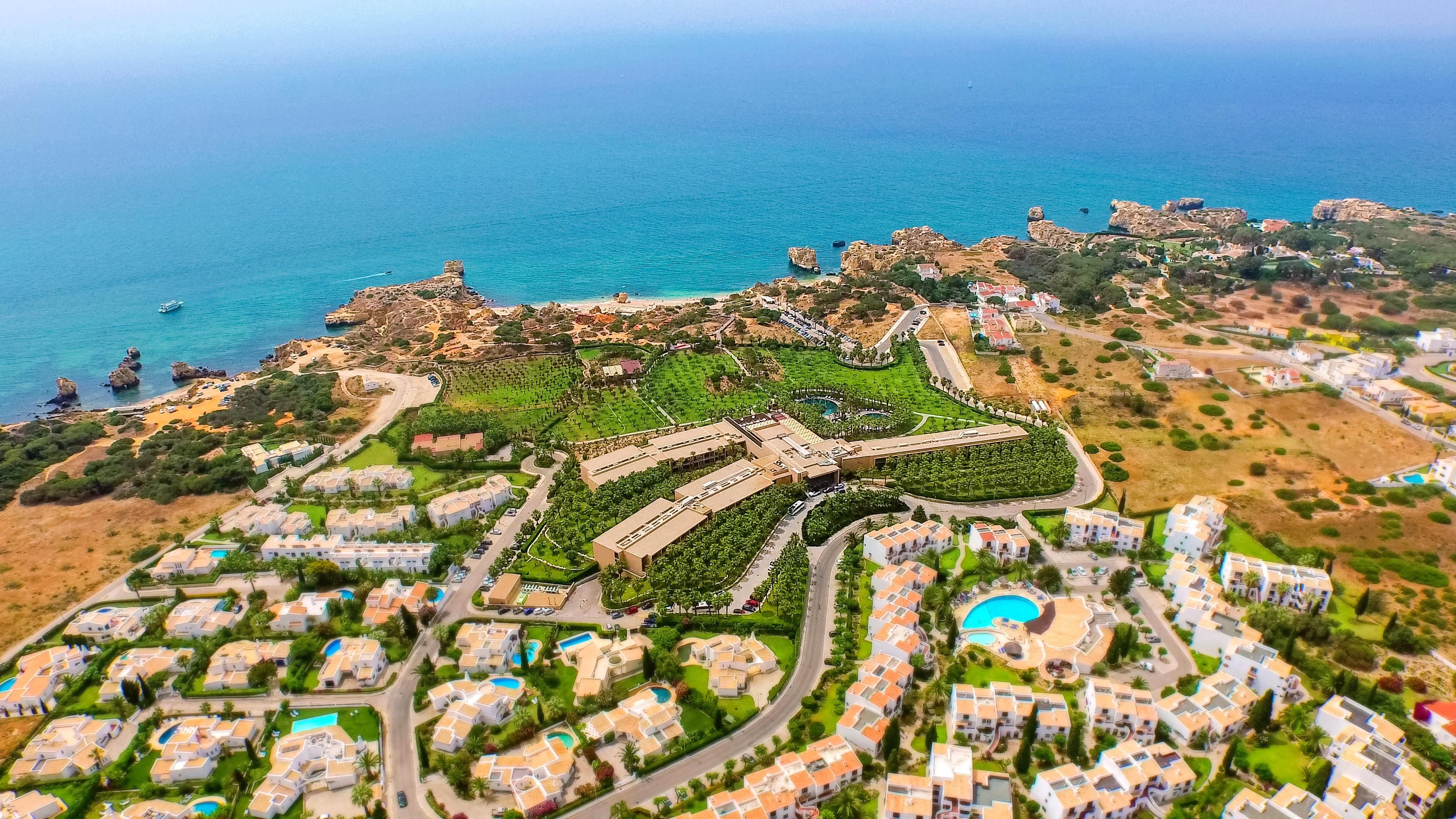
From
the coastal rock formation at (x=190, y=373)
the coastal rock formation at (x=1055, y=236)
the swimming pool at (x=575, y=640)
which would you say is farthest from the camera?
the coastal rock formation at (x=1055, y=236)

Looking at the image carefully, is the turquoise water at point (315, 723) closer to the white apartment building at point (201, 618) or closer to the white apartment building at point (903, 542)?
the white apartment building at point (201, 618)

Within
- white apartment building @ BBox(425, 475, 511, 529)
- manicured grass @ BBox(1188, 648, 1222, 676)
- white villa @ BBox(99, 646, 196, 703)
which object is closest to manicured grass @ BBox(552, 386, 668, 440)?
white apartment building @ BBox(425, 475, 511, 529)

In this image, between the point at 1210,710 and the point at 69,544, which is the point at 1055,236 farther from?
the point at 69,544

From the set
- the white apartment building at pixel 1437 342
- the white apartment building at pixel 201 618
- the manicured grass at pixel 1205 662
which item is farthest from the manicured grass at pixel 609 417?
the white apartment building at pixel 1437 342

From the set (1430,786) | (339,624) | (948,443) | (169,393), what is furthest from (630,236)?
(1430,786)

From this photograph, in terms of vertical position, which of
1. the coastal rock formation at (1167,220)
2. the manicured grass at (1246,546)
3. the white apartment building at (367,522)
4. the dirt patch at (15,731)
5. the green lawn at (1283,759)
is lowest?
the green lawn at (1283,759)
